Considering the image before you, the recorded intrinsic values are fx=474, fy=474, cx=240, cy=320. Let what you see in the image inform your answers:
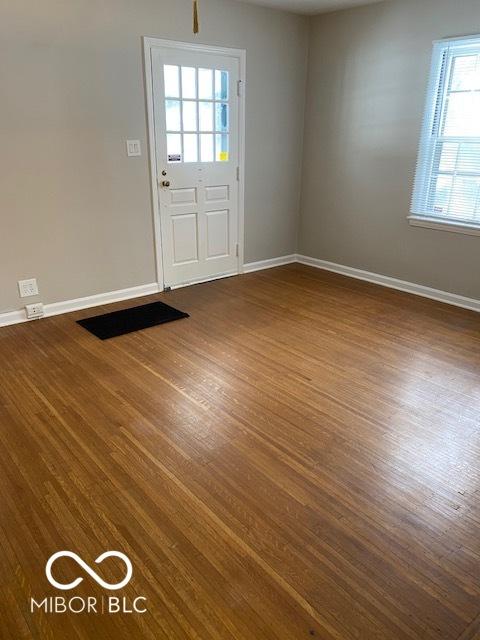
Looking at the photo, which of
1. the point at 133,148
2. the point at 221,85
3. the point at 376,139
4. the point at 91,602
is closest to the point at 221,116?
the point at 221,85

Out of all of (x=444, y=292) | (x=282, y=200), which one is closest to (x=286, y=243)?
(x=282, y=200)

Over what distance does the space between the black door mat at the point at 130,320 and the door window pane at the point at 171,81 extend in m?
1.83

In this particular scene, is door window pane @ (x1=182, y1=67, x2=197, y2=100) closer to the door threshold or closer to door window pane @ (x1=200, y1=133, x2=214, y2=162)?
door window pane @ (x1=200, y1=133, x2=214, y2=162)

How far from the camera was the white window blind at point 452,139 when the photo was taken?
388 centimetres

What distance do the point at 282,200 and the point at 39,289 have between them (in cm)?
282

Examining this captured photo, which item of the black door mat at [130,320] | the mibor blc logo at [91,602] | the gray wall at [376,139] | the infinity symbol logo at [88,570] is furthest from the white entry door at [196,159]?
the mibor blc logo at [91,602]

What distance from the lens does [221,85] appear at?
4.42m

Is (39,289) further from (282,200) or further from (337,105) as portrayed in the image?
(337,105)

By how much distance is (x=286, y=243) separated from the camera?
18.4 ft

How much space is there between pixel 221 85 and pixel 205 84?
0.65 feet

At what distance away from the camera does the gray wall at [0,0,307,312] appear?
3.42m

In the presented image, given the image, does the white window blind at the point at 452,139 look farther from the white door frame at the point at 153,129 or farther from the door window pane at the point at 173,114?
the door window pane at the point at 173,114

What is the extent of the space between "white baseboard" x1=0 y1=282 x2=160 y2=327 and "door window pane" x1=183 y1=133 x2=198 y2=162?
4.00ft

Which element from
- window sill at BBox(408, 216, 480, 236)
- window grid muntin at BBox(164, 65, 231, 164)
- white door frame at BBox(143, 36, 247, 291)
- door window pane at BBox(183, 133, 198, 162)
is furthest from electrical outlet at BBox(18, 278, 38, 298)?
window sill at BBox(408, 216, 480, 236)
